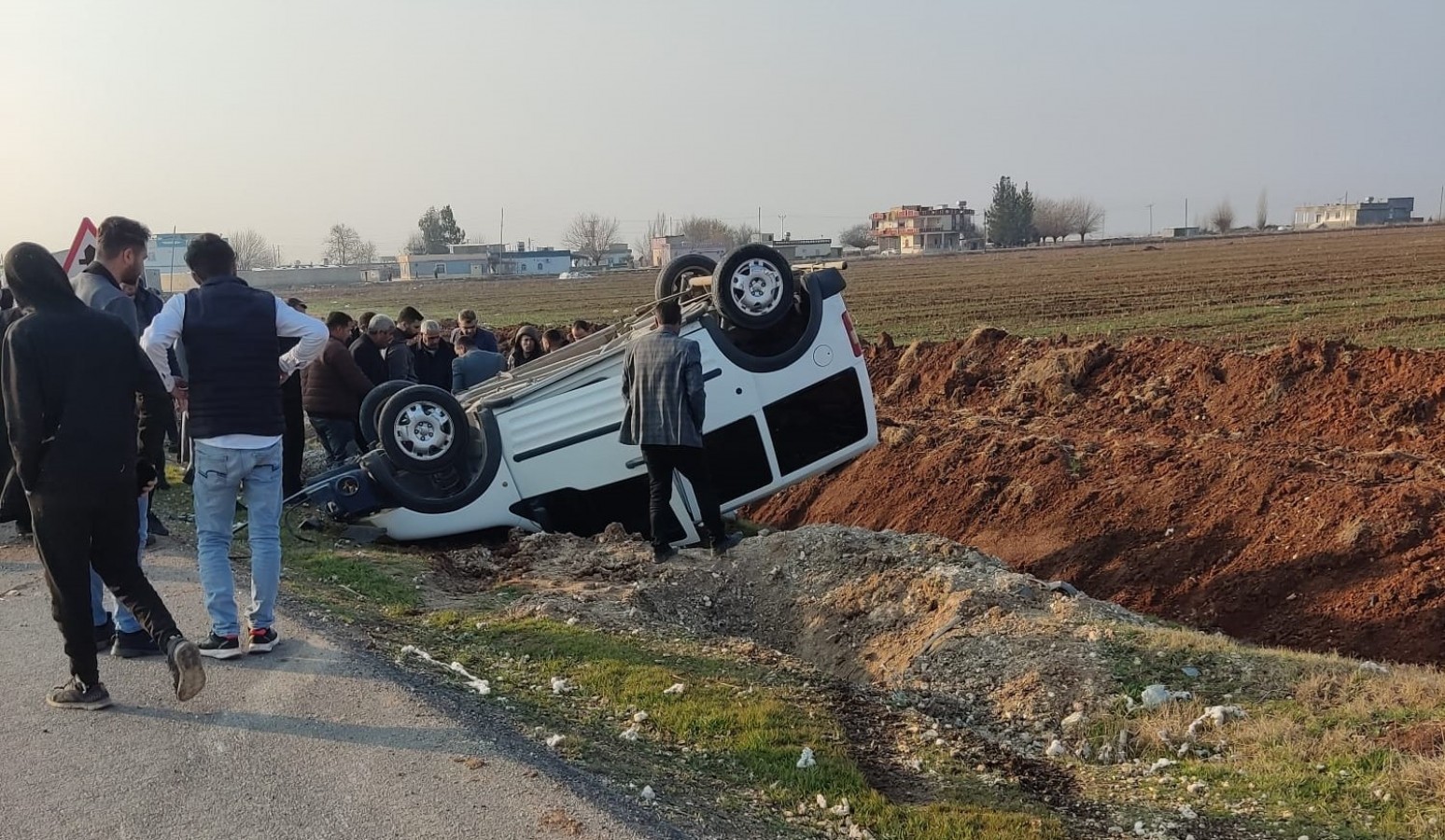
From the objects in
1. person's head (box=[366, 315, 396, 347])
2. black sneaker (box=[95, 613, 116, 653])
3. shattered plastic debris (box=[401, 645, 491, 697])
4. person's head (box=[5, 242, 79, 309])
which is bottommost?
shattered plastic debris (box=[401, 645, 491, 697])

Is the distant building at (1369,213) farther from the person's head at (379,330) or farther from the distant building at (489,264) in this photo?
the person's head at (379,330)

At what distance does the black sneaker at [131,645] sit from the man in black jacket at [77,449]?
20.2 inches

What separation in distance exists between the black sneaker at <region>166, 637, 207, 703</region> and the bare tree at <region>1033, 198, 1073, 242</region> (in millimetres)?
125134

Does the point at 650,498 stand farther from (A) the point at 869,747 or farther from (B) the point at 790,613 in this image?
(A) the point at 869,747

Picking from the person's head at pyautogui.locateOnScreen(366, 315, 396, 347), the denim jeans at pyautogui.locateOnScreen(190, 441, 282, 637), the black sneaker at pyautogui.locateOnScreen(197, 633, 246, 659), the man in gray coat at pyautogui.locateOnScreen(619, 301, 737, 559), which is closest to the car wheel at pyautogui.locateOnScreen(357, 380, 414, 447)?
the person's head at pyautogui.locateOnScreen(366, 315, 396, 347)

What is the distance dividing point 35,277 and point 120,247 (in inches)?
33.4

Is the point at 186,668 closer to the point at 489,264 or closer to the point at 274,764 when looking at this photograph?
the point at 274,764

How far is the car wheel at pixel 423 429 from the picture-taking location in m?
8.02

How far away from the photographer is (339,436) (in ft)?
32.1

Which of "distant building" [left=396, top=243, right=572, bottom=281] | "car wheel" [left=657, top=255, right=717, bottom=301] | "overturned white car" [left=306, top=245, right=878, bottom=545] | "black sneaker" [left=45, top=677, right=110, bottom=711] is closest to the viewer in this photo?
"black sneaker" [left=45, top=677, right=110, bottom=711]

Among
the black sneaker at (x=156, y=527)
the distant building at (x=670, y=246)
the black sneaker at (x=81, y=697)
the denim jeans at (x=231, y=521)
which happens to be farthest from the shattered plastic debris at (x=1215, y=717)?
the distant building at (x=670, y=246)

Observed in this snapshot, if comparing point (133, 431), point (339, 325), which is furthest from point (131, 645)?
point (339, 325)

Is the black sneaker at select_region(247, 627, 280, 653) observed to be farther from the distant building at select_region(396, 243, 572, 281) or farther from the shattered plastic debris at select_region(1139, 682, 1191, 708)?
the distant building at select_region(396, 243, 572, 281)

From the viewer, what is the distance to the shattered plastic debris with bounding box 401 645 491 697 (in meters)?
4.83
